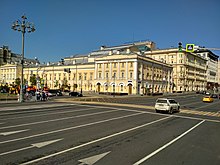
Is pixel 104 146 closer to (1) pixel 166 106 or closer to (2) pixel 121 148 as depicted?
(2) pixel 121 148

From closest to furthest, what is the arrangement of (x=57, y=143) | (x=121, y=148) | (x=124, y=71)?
(x=121, y=148) < (x=57, y=143) < (x=124, y=71)

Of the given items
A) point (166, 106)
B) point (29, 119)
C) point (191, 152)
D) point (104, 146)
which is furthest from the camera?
point (166, 106)

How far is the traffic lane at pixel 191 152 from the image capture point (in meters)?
7.67

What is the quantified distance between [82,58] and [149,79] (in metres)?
40.8

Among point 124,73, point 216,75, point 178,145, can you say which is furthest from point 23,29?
point 216,75

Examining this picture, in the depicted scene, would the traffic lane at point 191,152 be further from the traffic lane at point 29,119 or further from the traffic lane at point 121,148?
the traffic lane at point 29,119

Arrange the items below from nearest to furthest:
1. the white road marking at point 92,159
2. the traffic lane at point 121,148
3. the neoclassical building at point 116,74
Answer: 1. the white road marking at point 92,159
2. the traffic lane at point 121,148
3. the neoclassical building at point 116,74

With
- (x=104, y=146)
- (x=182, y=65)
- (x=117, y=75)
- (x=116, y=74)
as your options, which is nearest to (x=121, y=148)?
(x=104, y=146)

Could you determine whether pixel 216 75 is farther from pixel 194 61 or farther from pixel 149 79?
pixel 149 79

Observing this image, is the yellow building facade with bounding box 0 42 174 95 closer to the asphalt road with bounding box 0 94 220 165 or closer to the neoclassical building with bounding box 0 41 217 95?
the neoclassical building with bounding box 0 41 217 95

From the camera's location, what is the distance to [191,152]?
8.82 metres

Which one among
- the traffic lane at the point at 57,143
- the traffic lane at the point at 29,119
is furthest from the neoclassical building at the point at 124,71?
the traffic lane at the point at 57,143

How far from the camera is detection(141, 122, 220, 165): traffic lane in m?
7.67

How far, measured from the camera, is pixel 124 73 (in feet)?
264
